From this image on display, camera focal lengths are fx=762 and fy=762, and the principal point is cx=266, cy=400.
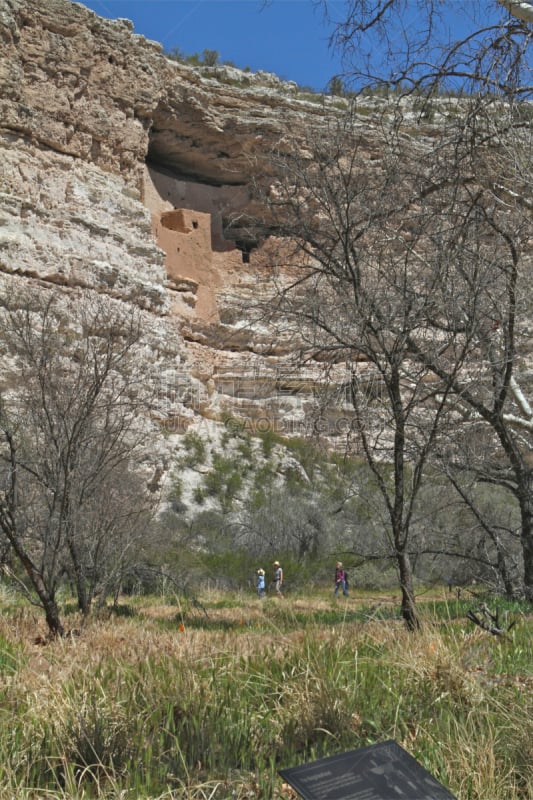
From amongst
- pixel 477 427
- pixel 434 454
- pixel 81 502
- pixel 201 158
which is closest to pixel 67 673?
pixel 81 502

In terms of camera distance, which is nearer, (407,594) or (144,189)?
(407,594)

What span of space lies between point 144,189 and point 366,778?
17.5m

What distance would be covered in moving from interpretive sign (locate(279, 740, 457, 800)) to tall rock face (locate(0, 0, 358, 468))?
397 inches

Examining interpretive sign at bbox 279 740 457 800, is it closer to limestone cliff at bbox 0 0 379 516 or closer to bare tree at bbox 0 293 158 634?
bare tree at bbox 0 293 158 634

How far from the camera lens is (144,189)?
59.3ft

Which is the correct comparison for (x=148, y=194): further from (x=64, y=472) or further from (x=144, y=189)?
(x=64, y=472)

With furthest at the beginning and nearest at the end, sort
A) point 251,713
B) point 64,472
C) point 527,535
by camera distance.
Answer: point 527,535
point 64,472
point 251,713

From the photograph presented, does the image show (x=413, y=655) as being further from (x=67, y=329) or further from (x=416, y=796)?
(x=67, y=329)

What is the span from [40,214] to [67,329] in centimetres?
290

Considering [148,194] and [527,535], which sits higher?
[148,194]

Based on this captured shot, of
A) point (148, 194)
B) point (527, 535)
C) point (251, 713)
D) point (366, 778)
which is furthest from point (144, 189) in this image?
point (366, 778)

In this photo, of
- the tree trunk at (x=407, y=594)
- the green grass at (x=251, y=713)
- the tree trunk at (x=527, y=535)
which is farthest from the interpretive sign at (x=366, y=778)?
the tree trunk at (x=527, y=535)


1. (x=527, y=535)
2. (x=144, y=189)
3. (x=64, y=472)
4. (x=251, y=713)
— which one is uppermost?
(x=144, y=189)

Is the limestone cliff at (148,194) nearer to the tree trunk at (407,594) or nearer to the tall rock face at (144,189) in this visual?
the tall rock face at (144,189)
